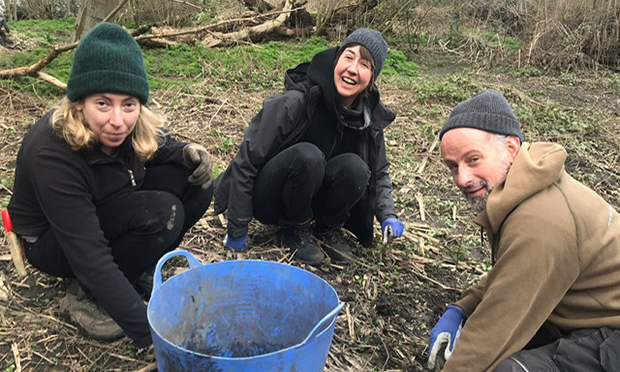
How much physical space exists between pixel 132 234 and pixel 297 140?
109 centimetres

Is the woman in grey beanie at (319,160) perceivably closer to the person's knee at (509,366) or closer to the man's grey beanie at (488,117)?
the man's grey beanie at (488,117)

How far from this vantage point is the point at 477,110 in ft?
6.23

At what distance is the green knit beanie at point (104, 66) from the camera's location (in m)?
1.87

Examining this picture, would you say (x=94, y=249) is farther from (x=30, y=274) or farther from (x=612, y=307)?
(x=612, y=307)

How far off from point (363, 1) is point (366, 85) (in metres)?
7.48

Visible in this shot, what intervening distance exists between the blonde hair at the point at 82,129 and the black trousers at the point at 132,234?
0.73ft

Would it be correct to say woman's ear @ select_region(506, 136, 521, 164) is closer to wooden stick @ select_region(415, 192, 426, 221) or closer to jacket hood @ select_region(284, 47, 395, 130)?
jacket hood @ select_region(284, 47, 395, 130)

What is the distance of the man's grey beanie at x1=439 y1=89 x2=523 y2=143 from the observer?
1.87 meters

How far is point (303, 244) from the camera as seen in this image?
9.90 feet

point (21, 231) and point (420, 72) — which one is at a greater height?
point (21, 231)

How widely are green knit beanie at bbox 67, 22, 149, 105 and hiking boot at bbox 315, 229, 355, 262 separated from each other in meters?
1.54

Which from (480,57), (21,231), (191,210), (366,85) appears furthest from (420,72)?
(21,231)

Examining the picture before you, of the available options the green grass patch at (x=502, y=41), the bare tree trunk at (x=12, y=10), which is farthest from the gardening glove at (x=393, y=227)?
the bare tree trunk at (x=12, y=10)

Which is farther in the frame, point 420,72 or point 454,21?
point 454,21
